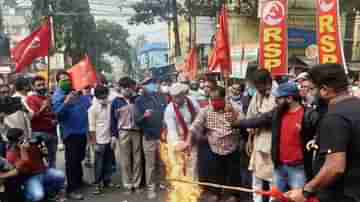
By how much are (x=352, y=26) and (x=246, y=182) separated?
21.8 meters

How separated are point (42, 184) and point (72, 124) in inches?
65.7

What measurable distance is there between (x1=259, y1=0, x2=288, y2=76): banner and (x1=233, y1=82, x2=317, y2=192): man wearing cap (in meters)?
2.47

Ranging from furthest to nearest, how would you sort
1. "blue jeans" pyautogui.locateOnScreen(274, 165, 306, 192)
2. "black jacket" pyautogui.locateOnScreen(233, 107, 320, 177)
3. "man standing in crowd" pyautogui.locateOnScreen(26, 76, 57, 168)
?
"man standing in crowd" pyautogui.locateOnScreen(26, 76, 57, 168)
"blue jeans" pyautogui.locateOnScreen(274, 165, 306, 192)
"black jacket" pyautogui.locateOnScreen(233, 107, 320, 177)

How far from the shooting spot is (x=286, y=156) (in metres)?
5.18

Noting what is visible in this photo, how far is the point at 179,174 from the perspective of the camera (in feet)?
21.1

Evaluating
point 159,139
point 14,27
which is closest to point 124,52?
point 14,27

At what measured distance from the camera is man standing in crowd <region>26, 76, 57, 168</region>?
24.1 ft

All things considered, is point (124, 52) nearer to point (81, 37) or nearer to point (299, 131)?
point (81, 37)

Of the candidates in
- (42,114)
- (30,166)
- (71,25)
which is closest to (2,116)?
(42,114)

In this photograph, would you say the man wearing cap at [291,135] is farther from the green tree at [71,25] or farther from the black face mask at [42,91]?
the green tree at [71,25]

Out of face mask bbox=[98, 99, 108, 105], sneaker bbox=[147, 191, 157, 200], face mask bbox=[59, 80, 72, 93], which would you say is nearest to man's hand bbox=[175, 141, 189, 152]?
sneaker bbox=[147, 191, 157, 200]

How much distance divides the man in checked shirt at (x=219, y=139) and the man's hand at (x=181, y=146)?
18 centimetres

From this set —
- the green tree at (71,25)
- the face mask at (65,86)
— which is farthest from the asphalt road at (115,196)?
the green tree at (71,25)

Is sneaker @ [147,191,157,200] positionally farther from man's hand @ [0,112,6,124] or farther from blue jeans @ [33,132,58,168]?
man's hand @ [0,112,6,124]
